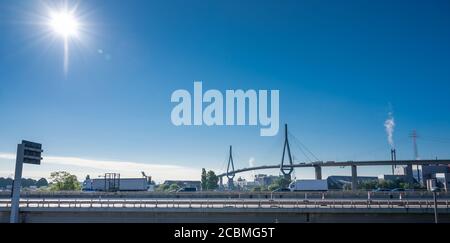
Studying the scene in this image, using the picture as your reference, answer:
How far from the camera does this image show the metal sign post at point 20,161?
99.3ft

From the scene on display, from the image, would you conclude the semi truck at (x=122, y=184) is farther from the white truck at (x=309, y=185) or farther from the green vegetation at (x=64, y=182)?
the white truck at (x=309, y=185)

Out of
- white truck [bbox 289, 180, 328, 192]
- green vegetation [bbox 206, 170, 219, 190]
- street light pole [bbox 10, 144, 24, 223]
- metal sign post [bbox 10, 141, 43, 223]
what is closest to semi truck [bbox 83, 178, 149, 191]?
white truck [bbox 289, 180, 328, 192]

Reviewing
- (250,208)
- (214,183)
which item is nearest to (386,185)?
(214,183)

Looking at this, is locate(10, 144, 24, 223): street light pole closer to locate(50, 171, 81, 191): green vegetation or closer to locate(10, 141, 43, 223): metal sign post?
locate(10, 141, 43, 223): metal sign post

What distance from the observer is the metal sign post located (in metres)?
30.3

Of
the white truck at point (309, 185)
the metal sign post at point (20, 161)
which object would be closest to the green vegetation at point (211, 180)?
the white truck at point (309, 185)

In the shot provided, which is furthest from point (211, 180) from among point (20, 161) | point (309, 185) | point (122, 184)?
point (20, 161)

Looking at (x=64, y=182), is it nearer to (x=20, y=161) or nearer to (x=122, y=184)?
(x=122, y=184)

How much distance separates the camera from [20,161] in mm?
32000

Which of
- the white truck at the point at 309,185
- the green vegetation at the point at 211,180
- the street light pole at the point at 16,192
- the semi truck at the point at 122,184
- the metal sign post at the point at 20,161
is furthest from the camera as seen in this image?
the green vegetation at the point at 211,180
